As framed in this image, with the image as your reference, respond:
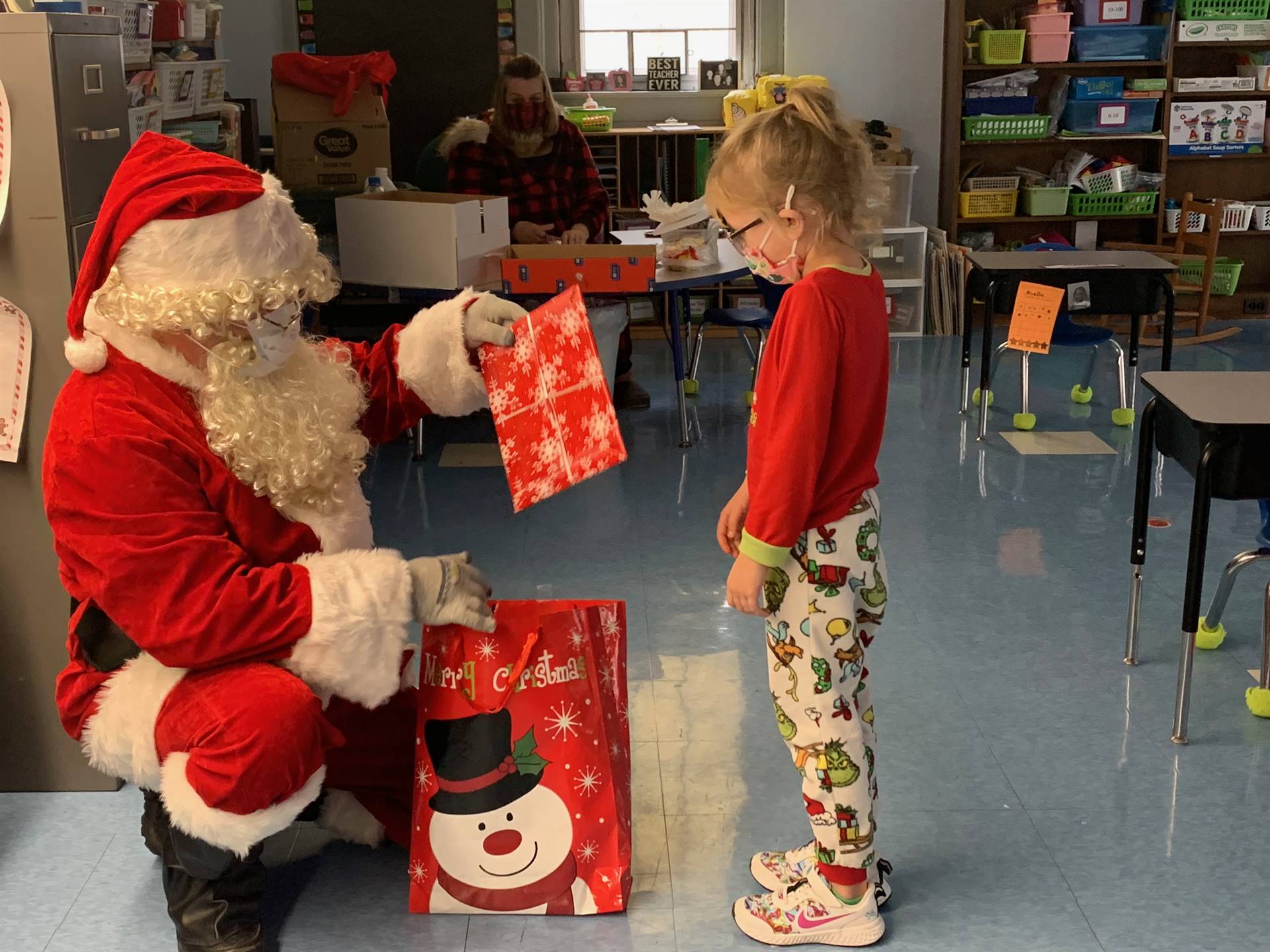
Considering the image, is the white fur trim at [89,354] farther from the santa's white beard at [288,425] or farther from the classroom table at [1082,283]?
the classroom table at [1082,283]

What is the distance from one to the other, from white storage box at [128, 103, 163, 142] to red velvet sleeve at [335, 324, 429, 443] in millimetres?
1879

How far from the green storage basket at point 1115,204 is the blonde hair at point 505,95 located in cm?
294

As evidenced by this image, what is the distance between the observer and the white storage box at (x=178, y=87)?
13.7ft

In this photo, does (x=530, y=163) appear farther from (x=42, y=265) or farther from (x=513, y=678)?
(x=513, y=678)

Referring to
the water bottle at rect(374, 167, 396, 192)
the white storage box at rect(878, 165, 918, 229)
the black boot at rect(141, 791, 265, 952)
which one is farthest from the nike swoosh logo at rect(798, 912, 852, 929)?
the white storage box at rect(878, 165, 918, 229)

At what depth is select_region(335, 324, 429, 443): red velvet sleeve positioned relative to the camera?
222 centimetres

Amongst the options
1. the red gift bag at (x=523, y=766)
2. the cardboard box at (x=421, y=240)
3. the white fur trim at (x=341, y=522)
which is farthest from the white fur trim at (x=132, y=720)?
the cardboard box at (x=421, y=240)

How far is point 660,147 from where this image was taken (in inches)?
258

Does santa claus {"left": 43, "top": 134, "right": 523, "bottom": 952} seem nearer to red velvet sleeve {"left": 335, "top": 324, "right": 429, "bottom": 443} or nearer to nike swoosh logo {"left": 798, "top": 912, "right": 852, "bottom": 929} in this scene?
red velvet sleeve {"left": 335, "top": 324, "right": 429, "bottom": 443}

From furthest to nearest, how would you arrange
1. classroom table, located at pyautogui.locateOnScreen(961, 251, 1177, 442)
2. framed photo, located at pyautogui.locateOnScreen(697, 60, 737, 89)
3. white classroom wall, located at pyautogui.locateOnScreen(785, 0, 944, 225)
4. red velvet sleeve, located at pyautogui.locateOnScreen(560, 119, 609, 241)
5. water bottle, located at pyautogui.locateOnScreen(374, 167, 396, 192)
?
framed photo, located at pyautogui.locateOnScreen(697, 60, 737, 89)
white classroom wall, located at pyautogui.locateOnScreen(785, 0, 944, 225)
red velvet sleeve, located at pyautogui.locateOnScreen(560, 119, 609, 241)
water bottle, located at pyautogui.locateOnScreen(374, 167, 396, 192)
classroom table, located at pyautogui.locateOnScreen(961, 251, 1177, 442)

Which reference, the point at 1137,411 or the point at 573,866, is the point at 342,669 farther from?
the point at 1137,411

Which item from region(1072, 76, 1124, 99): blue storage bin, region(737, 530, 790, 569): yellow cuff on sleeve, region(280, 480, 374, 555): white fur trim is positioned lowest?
region(280, 480, 374, 555): white fur trim

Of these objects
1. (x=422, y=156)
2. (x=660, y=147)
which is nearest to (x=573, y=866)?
(x=422, y=156)

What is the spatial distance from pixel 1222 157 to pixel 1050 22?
1.18 meters
